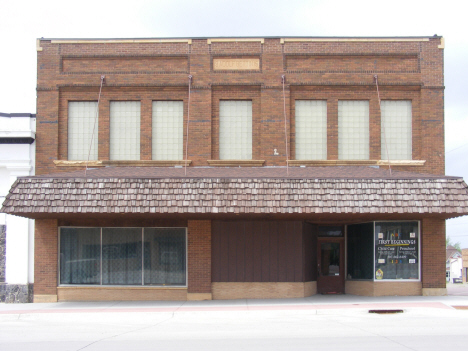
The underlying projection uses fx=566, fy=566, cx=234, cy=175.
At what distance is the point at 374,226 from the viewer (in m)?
18.5

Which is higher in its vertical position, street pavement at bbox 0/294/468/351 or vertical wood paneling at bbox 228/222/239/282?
vertical wood paneling at bbox 228/222/239/282

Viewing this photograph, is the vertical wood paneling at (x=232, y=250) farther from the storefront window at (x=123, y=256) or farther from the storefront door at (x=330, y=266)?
the storefront door at (x=330, y=266)

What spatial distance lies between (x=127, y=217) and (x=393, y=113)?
9.66 m

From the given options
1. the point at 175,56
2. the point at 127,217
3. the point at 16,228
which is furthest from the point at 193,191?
the point at 16,228

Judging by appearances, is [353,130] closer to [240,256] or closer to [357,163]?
[357,163]

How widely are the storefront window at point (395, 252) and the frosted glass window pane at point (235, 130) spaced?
5.13m

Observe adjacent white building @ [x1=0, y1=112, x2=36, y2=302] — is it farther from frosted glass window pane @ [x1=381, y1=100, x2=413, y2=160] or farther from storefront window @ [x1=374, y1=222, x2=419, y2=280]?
frosted glass window pane @ [x1=381, y1=100, x2=413, y2=160]

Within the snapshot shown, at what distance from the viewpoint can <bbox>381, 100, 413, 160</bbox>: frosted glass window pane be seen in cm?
1938

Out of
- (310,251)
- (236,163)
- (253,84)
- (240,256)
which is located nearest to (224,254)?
(240,256)

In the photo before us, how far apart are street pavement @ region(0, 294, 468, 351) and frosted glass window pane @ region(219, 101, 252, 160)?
5066 mm

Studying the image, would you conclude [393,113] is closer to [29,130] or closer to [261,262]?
[261,262]

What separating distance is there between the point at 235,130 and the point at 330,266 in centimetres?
589

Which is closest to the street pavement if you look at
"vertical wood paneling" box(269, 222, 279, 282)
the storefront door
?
"vertical wood paneling" box(269, 222, 279, 282)

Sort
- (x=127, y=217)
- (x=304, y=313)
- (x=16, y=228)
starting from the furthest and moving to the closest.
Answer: (x=16, y=228) < (x=127, y=217) < (x=304, y=313)
